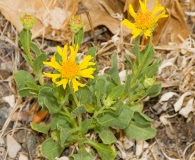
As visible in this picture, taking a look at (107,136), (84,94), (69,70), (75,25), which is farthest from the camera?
(107,136)

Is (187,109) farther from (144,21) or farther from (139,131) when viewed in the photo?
(144,21)

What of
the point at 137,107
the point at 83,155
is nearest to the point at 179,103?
the point at 137,107

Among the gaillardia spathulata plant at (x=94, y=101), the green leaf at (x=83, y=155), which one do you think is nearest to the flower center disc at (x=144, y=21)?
the gaillardia spathulata plant at (x=94, y=101)

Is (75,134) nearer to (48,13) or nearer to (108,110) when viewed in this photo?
(108,110)

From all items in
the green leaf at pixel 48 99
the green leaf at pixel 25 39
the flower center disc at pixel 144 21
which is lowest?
the green leaf at pixel 48 99

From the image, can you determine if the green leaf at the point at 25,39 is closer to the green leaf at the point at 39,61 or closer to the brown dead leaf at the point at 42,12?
the green leaf at the point at 39,61

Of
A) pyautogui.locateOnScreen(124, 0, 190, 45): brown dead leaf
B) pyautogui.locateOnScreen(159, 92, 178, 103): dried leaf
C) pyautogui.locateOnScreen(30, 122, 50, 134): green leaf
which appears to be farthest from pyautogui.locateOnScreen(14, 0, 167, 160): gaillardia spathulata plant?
pyautogui.locateOnScreen(124, 0, 190, 45): brown dead leaf
